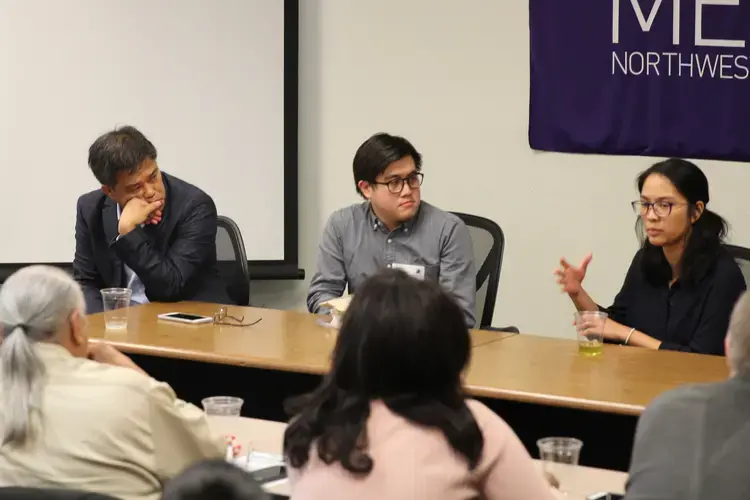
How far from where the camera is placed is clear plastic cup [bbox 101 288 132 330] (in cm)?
349

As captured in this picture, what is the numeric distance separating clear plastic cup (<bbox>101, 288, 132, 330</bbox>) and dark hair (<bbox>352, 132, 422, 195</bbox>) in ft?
3.00

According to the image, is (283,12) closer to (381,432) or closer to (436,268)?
(436,268)

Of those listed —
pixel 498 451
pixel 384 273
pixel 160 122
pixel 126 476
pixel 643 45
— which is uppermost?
pixel 643 45

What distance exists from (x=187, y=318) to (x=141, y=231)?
414 millimetres

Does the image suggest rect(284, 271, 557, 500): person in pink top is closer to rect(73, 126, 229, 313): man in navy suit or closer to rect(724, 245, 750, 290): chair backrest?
rect(724, 245, 750, 290): chair backrest

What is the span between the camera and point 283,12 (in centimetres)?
498

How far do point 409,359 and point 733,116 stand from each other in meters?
3.22

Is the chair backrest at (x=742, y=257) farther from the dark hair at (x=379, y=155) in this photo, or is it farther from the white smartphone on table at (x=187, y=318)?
the white smartphone on table at (x=187, y=318)

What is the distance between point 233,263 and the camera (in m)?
4.21

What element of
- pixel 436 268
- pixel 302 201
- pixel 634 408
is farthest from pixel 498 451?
pixel 302 201

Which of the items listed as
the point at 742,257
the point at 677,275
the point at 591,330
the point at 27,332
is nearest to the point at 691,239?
the point at 677,275

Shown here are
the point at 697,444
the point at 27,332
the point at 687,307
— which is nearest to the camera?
the point at 697,444

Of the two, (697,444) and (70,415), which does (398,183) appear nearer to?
(70,415)

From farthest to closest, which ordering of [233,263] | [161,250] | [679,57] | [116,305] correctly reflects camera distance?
[679,57]
[233,263]
[161,250]
[116,305]
